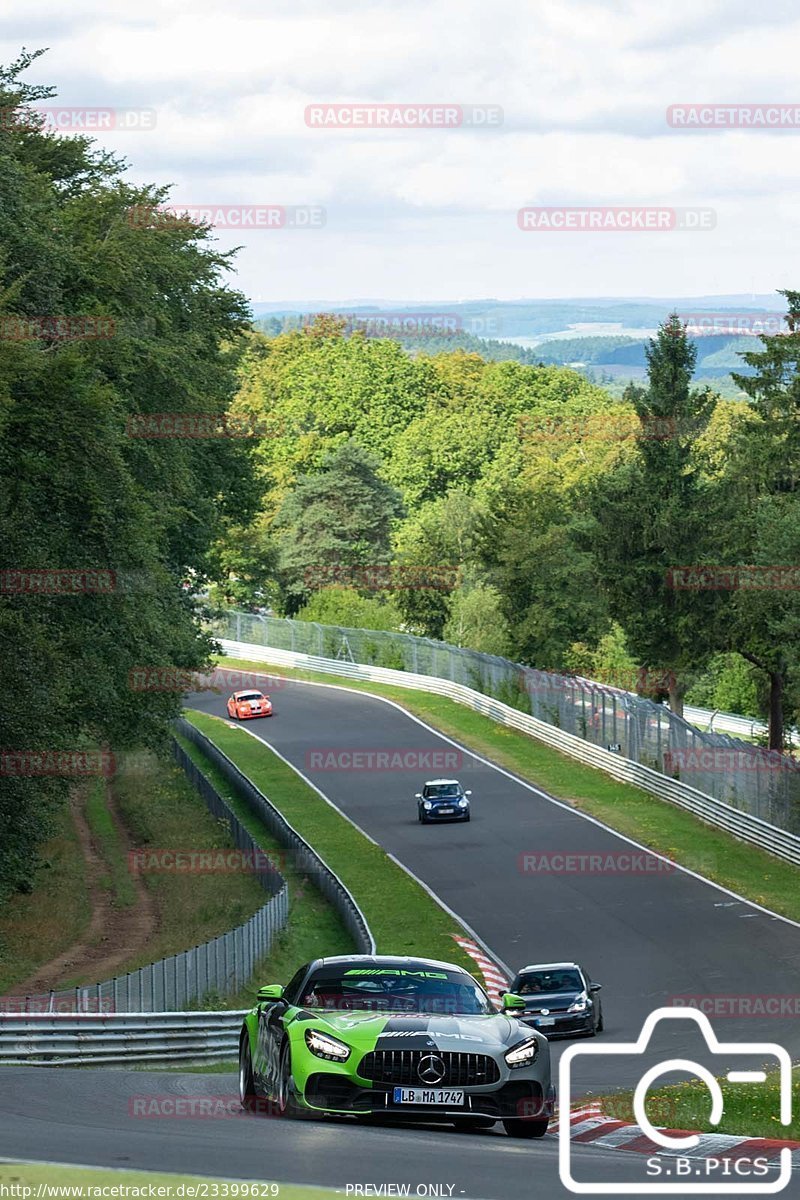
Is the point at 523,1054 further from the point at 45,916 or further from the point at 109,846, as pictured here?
the point at 109,846

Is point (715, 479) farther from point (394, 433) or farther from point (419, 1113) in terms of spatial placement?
point (394, 433)

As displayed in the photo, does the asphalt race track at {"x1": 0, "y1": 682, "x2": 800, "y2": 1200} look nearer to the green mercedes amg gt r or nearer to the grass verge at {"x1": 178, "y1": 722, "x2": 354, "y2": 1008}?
the green mercedes amg gt r

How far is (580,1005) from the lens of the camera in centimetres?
2692

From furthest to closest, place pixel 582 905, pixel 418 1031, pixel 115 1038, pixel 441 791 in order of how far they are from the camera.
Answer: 1. pixel 441 791
2. pixel 582 905
3. pixel 115 1038
4. pixel 418 1031

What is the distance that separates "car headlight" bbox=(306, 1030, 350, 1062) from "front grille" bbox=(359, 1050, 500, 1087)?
0.16m

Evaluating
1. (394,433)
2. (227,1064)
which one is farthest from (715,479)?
(394,433)

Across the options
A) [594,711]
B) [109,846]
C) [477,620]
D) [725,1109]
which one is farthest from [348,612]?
[725,1109]

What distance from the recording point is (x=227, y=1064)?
2133 cm

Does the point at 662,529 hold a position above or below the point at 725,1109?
above

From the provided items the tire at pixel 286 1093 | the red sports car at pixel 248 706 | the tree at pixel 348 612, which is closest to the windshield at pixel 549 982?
the tire at pixel 286 1093

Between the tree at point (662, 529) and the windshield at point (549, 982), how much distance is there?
42.8 m

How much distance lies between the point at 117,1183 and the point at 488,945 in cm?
2811

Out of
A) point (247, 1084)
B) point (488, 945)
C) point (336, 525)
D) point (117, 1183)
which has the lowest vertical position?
point (488, 945)

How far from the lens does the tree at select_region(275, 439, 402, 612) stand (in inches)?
4365
